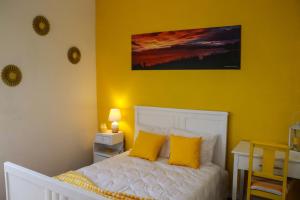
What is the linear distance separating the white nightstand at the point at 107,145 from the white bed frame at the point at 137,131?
363 millimetres

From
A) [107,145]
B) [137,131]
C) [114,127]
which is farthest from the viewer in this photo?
[107,145]

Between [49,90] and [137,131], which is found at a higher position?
[49,90]

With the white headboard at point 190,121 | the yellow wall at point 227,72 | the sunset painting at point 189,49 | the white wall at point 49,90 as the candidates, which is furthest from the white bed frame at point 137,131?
the white wall at point 49,90

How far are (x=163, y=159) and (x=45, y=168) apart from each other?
5.29ft

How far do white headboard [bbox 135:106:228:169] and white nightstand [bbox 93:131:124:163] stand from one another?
0.36 metres

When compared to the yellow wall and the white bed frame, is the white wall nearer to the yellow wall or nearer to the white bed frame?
the yellow wall

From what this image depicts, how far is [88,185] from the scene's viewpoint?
92.4 inches

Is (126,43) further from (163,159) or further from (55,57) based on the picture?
(163,159)

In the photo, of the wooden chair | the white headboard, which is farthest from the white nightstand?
the wooden chair

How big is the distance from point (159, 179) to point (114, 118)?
1.48m

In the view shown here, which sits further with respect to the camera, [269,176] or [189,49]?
[189,49]

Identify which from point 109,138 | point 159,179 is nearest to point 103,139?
point 109,138

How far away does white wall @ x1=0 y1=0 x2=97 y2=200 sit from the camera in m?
3.06

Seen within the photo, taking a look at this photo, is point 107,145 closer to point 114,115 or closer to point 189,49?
point 114,115
